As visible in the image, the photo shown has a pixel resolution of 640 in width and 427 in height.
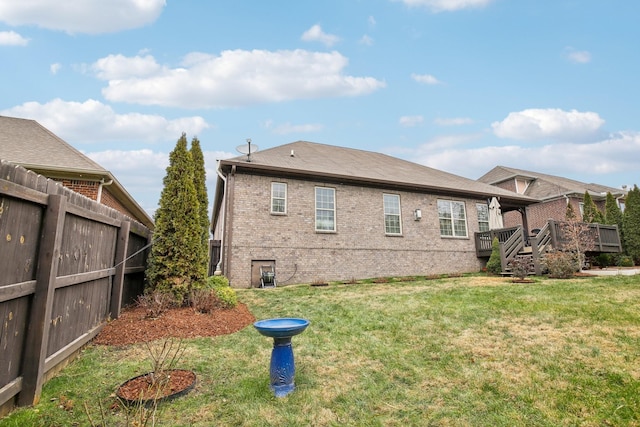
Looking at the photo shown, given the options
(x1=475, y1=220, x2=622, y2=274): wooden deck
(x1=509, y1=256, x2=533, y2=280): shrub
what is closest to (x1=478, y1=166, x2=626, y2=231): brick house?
(x1=475, y1=220, x2=622, y2=274): wooden deck

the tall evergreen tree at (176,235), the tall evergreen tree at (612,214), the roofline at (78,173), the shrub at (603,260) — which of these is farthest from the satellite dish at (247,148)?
the tall evergreen tree at (612,214)

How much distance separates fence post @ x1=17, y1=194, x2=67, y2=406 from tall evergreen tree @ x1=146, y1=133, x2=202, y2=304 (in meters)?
3.30

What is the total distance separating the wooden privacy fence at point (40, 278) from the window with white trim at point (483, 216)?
1586 cm

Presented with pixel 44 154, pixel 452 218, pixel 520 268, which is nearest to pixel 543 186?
pixel 452 218

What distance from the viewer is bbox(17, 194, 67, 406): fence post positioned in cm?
263

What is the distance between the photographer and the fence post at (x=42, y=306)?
2629mm

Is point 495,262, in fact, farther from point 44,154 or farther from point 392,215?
point 44,154

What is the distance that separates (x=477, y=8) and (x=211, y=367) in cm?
1396

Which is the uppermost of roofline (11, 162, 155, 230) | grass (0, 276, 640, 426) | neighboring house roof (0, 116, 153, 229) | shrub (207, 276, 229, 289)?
neighboring house roof (0, 116, 153, 229)

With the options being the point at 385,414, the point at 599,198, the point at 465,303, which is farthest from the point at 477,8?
the point at 599,198

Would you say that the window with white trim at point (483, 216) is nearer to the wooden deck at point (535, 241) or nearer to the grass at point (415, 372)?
the wooden deck at point (535, 241)

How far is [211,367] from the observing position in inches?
148

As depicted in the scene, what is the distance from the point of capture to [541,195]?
77.6 ft

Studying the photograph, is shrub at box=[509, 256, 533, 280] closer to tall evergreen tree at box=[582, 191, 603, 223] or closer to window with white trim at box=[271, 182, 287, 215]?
window with white trim at box=[271, 182, 287, 215]
